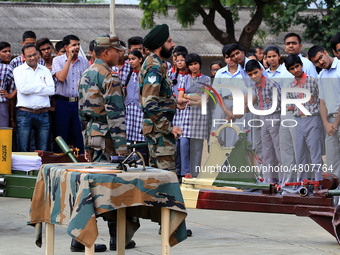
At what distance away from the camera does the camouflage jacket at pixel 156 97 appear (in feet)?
25.4

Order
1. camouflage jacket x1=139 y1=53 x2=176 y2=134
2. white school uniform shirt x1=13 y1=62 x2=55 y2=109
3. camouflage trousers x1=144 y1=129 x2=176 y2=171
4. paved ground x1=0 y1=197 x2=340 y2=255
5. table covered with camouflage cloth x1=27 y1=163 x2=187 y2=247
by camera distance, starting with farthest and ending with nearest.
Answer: white school uniform shirt x1=13 y1=62 x2=55 y2=109 < camouflage trousers x1=144 y1=129 x2=176 y2=171 < camouflage jacket x1=139 y1=53 x2=176 y2=134 < paved ground x1=0 y1=197 x2=340 y2=255 < table covered with camouflage cloth x1=27 y1=163 x2=187 y2=247

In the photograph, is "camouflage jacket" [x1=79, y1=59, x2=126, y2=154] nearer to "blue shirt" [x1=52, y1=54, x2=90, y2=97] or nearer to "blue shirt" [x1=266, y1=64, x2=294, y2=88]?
"blue shirt" [x1=266, y1=64, x2=294, y2=88]

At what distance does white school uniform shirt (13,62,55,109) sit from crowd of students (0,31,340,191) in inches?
0.6

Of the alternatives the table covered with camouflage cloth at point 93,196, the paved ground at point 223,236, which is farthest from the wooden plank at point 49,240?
the paved ground at point 223,236

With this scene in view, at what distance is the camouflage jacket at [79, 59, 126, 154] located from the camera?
23.9 ft

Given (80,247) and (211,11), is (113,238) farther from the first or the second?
(211,11)

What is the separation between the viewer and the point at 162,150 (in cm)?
784

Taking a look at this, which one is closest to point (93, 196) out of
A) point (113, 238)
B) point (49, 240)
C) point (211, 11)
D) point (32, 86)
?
point (49, 240)

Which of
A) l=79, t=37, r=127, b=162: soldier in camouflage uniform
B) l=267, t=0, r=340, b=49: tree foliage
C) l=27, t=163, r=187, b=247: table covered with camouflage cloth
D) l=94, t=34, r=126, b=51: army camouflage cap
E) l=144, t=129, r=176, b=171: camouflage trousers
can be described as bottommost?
l=27, t=163, r=187, b=247: table covered with camouflage cloth

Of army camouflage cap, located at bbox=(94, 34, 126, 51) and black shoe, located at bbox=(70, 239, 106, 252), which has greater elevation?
army camouflage cap, located at bbox=(94, 34, 126, 51)

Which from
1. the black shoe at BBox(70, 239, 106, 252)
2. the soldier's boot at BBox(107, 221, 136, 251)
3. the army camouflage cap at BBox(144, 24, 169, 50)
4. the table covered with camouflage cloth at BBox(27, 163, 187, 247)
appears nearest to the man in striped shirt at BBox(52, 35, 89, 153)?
the army camouflage cap at BBox(144, 24, 169, 50)

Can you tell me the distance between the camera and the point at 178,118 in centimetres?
1152

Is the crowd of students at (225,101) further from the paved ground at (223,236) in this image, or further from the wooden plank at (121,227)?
the wooden plank at (121,227)

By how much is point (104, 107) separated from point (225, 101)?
80.8 inches
